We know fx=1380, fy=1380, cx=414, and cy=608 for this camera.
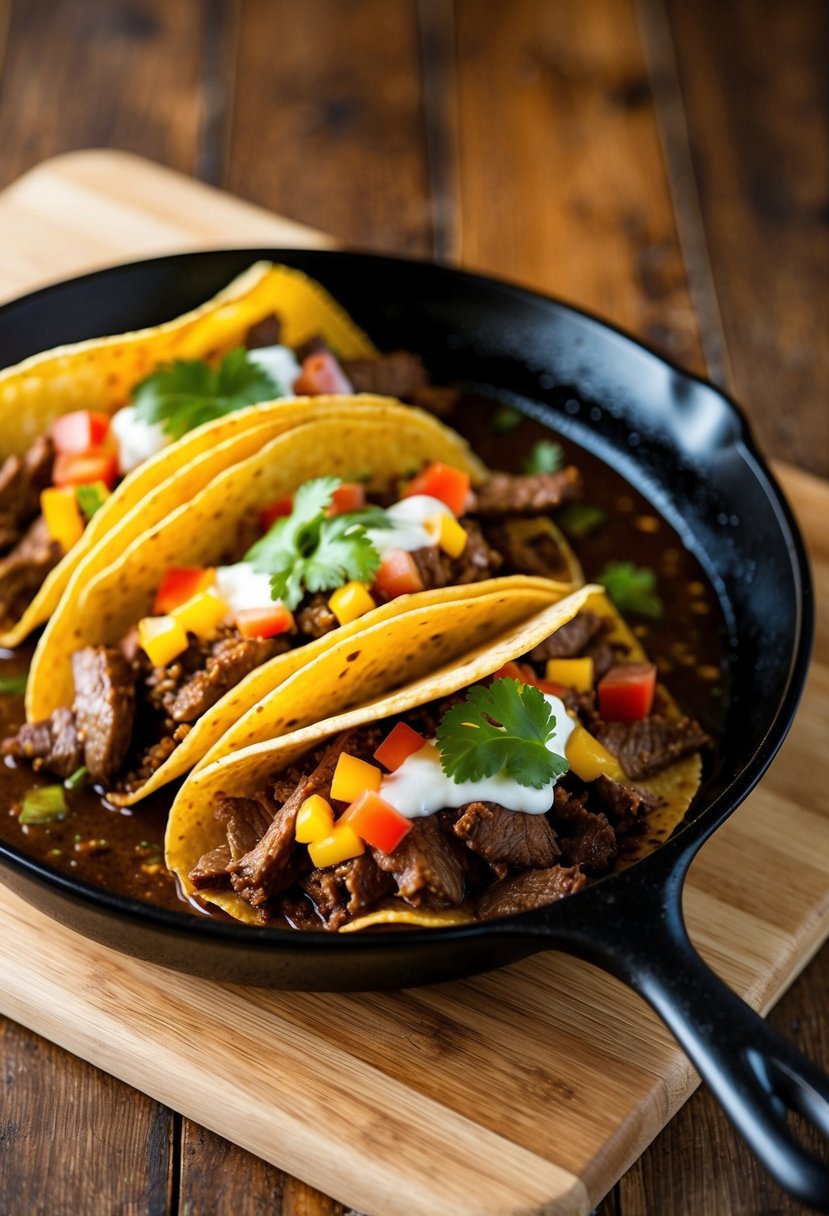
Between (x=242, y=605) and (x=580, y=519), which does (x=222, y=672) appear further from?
(x=580, y=519)

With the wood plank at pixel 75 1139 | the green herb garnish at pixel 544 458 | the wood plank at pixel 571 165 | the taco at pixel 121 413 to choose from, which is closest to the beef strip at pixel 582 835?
the wood plank at pixel 75 1139

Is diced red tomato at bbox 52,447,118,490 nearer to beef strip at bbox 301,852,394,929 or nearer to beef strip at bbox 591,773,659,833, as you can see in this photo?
beef strip at bbox 301,852,394,929

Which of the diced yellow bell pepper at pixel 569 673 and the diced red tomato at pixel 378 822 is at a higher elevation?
the diced red tomato at pixel 378 822

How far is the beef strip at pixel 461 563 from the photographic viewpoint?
386 centimetres

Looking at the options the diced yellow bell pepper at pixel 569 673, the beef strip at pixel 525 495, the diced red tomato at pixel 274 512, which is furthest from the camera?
the beef strip at pixel 525 495

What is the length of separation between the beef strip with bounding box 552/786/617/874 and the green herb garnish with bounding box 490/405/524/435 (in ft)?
5.99

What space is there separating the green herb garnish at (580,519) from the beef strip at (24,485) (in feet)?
5.47

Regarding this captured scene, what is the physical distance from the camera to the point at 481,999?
3.37 meters

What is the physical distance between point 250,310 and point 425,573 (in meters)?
1.41

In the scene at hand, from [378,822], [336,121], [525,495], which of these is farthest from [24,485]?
[336,121]

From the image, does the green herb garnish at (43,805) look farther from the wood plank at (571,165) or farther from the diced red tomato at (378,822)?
the wood plank at (571,165)

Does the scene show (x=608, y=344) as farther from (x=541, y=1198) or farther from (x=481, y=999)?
(x=541, y=1198)

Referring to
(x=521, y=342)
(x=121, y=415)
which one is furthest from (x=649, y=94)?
(x=121, y=415)

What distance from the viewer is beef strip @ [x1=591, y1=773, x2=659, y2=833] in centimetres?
348
